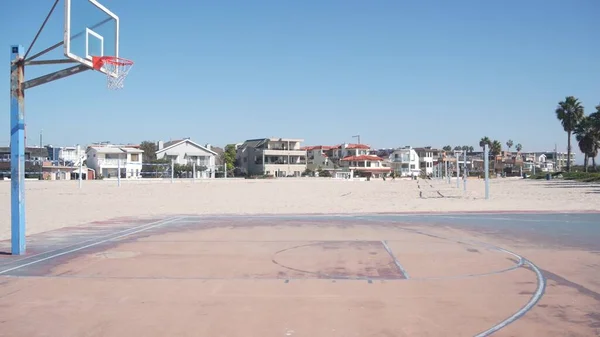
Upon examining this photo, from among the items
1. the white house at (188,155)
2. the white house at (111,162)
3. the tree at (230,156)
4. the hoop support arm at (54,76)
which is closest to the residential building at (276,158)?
the tree at (230,156)

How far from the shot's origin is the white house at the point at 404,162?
360 ft

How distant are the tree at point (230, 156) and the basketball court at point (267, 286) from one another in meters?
76.1

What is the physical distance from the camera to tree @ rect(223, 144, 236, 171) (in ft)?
292

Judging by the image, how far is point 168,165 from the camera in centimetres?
7494

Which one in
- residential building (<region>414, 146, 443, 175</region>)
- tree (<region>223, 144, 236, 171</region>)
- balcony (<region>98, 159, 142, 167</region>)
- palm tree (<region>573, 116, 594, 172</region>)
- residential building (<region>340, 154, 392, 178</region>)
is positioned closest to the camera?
palm tree (<region>573, 116, 594, 172</region>)

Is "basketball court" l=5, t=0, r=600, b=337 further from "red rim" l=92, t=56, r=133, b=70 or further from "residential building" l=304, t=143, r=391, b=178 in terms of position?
"residential building" l=304, t=143, r=391, b=178

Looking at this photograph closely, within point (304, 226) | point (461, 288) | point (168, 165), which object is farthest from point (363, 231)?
point (168, 165)

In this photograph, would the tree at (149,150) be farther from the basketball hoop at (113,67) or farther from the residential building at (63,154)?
the basketball hoop at (113,67)

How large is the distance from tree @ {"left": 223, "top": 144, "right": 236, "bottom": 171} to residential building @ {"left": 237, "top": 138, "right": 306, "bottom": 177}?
293 cm

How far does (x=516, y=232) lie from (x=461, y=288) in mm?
7337

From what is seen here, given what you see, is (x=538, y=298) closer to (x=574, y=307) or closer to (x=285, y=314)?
(x=574, y=307)

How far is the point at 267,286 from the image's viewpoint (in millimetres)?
7500

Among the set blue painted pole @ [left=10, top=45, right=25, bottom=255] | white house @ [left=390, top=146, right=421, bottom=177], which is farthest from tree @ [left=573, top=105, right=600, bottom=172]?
blue painted pole @ [left=10, top=45, right=25, bottom=255]

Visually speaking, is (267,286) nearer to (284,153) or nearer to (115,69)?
(115,69)
